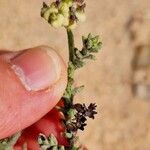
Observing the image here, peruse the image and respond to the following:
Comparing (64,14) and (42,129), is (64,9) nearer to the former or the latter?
(64,14)

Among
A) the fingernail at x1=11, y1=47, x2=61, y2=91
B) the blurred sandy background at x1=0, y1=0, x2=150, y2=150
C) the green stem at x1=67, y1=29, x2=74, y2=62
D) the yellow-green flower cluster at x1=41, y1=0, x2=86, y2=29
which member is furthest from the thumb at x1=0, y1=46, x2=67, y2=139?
the blurred sandy background at x1=0, y1=0, x2=150, y2=150

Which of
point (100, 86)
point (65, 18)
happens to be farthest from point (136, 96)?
point (65, 18)

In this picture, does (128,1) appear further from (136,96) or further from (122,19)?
(136,96)

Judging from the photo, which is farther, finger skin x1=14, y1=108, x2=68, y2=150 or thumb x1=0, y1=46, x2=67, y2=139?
finger skin x1=14, y1=108, x2=68, y2=150

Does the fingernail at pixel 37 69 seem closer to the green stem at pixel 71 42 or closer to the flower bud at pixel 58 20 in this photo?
the green stem at pixel 71 42

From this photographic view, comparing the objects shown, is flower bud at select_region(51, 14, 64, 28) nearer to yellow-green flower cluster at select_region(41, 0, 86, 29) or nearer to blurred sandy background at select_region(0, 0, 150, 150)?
yellow-green flower cluster at select_region(41, 0, 86, 29)

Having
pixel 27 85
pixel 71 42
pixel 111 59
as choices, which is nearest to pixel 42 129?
pixel 27 85

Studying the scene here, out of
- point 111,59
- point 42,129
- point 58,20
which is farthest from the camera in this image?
point 111,59

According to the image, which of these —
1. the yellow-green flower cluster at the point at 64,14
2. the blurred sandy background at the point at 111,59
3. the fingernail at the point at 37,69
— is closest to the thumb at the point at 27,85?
the fingernail at the point at 37,69
